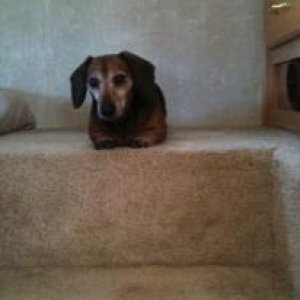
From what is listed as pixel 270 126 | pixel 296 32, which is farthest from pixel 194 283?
pixel 270 126

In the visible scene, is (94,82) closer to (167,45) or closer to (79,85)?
(79,85)

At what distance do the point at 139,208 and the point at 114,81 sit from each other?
0.43 metres

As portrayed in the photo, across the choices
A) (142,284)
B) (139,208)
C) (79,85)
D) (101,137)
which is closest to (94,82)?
(79,85)

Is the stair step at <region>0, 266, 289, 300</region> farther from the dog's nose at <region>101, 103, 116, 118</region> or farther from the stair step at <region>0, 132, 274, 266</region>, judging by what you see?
the dog's nose at <region>101, 103, 116, 118</region>

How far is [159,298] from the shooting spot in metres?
1.05

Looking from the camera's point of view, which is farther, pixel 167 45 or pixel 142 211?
pixel 167 45

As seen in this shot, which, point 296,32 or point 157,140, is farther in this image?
point 296,32

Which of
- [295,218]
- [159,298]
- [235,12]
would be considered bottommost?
[159,298]

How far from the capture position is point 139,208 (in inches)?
48.9

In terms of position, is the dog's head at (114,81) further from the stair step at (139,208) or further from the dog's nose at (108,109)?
the stair step at (139,208)

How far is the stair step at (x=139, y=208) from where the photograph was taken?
1.23m

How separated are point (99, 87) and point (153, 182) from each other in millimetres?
385

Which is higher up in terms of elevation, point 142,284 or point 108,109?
point 108,109

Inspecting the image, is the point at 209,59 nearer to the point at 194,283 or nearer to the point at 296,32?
the point at 296,32
